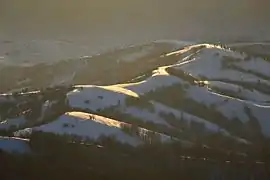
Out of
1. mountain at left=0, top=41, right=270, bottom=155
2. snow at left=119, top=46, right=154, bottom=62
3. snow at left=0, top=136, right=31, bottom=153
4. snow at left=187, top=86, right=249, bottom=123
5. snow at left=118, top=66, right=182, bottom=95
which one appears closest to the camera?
snow at left=0, top=136, right=31, bottom=153

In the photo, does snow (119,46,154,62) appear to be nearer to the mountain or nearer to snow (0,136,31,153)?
the mountain

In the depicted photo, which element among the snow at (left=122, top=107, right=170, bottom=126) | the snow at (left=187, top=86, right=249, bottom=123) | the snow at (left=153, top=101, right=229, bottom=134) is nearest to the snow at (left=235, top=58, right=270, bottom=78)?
the snow at (left=187, top=86, right=249, bottom=123)

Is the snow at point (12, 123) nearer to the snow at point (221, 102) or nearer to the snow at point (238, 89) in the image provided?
the snow at point (221, 102)

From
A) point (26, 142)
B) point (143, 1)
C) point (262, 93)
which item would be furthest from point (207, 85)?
point (26, 142)

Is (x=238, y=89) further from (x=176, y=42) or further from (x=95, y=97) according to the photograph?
(x=95, y=97)

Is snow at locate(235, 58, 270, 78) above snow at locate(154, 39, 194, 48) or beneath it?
beneath

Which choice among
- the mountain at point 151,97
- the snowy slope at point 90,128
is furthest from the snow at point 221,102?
the snowy slope at point 90,128
